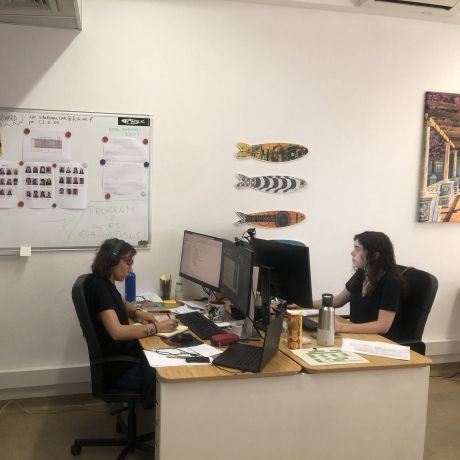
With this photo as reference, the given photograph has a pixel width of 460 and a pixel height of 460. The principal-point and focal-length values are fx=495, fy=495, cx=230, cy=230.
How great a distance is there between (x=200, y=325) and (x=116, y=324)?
1.62 ft

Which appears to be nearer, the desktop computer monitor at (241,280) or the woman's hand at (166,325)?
the desktop computer monitor at (241,280)

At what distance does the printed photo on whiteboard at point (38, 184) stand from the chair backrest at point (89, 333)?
101cm

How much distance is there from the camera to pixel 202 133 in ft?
11.5

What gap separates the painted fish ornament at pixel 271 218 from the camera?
3.63 m

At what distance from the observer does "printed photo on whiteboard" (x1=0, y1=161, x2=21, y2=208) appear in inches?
126

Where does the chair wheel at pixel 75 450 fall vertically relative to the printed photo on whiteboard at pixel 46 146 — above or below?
below

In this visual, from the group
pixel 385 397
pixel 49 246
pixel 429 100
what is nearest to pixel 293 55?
pixel 429 100

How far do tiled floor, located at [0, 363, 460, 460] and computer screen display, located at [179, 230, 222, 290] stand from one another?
0.94 m

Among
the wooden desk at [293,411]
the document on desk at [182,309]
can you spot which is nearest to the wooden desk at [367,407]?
the wooden desk at [293,411]

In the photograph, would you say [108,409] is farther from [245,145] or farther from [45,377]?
[245,145]

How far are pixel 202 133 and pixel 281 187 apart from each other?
0.71 m

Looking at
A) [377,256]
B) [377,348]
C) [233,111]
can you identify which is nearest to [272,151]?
[233,111]

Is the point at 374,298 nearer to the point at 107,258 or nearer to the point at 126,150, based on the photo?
the point at 107,258

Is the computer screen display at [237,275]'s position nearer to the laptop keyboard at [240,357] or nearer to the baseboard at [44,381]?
the laptop keyboard at [240,357]
